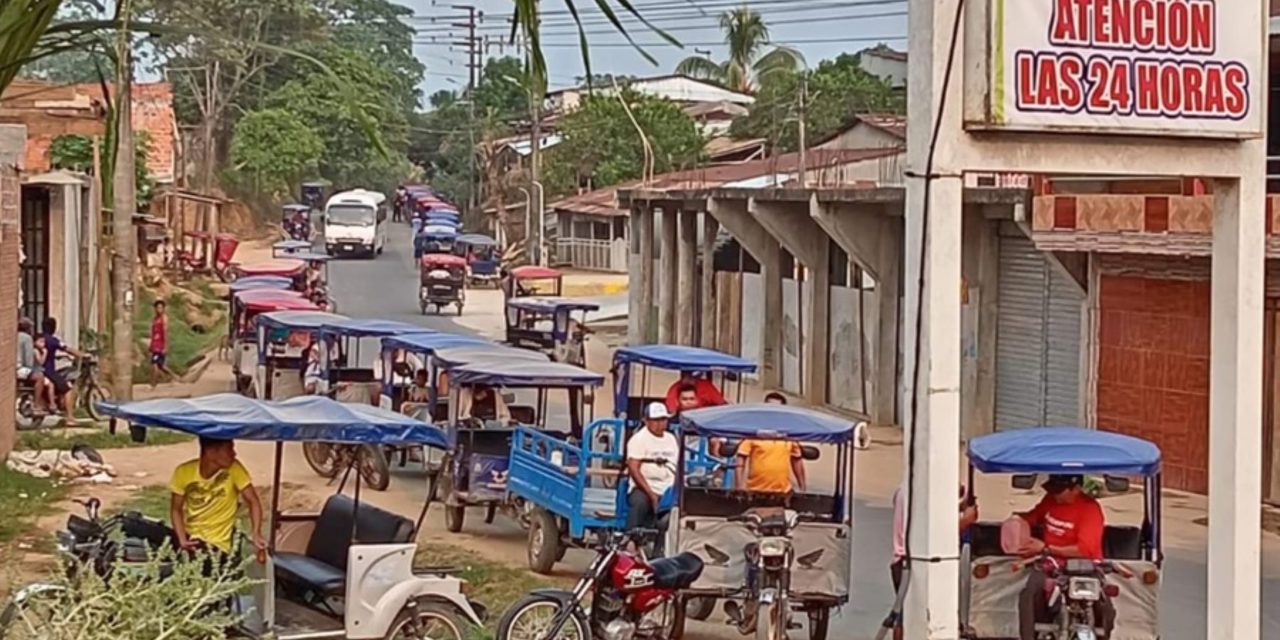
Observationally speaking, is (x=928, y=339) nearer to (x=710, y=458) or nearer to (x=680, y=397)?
(x=710, y=458)

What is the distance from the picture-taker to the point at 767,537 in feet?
37.1

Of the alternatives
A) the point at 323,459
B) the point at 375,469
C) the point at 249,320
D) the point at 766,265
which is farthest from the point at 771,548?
the point at 766,265

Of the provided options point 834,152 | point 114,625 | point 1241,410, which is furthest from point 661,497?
point 834,152

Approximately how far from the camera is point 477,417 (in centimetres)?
1753

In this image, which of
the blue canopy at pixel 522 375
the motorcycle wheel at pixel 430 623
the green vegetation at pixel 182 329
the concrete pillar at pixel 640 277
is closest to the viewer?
the motorcycle wheel at pixel 430 623

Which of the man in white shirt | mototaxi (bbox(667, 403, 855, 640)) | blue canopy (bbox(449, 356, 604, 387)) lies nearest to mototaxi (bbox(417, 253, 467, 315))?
blue canopy (bbox(449, 356, 604, 387))

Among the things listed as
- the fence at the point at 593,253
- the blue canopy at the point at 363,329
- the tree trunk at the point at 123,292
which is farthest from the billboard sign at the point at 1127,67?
the fence at the point at 593,253

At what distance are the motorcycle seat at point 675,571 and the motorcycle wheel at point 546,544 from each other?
3.81m

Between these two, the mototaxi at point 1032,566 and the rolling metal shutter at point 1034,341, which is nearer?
the mototaxi at point 1032,566

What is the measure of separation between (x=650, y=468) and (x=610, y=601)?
2.73 metres

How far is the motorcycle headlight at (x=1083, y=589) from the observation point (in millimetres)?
10102

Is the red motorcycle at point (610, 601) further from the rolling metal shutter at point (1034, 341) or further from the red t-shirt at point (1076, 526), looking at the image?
the rolling metal shutter at point (1034, 341)

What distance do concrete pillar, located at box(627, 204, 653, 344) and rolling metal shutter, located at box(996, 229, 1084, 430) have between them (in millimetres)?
14914

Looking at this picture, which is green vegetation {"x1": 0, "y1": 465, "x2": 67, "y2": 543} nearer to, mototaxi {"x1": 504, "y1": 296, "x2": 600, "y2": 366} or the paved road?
the paved road
